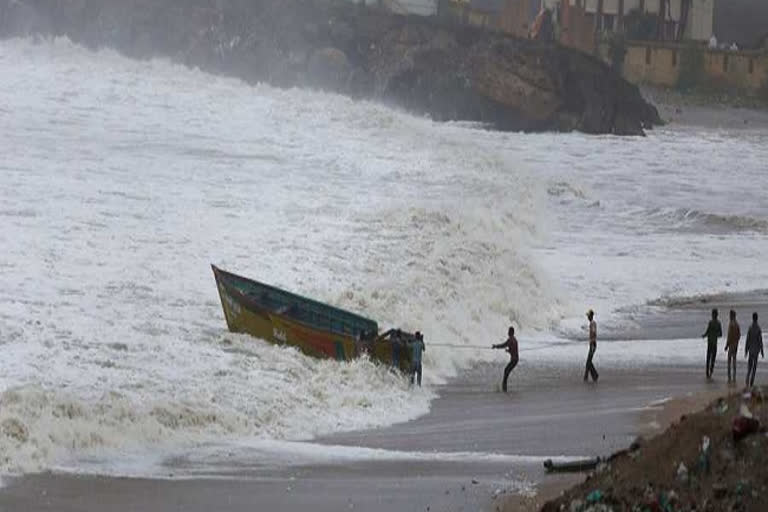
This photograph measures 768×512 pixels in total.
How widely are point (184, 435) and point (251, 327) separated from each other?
16.3ft

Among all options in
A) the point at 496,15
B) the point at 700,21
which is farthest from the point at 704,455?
the point at 700,21

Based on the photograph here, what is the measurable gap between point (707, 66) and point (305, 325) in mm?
77734

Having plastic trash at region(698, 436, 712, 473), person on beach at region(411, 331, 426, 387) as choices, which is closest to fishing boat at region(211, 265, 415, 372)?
person on beach at region(411, 331, 426, 387)

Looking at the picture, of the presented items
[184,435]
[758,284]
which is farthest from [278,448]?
[758,284]

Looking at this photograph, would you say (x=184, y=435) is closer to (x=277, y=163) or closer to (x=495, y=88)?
(x=277, y=163)

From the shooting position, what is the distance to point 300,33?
3310 inches

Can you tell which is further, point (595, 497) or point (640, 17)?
point (640, 17)

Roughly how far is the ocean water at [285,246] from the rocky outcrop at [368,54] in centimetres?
750

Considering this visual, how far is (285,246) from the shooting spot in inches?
1249

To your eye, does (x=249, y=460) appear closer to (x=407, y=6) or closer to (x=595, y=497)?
(x=595, y=497)

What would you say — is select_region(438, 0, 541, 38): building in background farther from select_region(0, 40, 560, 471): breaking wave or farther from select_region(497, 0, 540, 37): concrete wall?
select_region(0, 40, 560, 471): breaking wave

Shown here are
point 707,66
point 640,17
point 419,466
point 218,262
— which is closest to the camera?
point 419,466

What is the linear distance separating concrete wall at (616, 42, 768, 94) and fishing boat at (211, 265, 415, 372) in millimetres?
75606

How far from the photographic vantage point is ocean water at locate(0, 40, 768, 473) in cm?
1903
